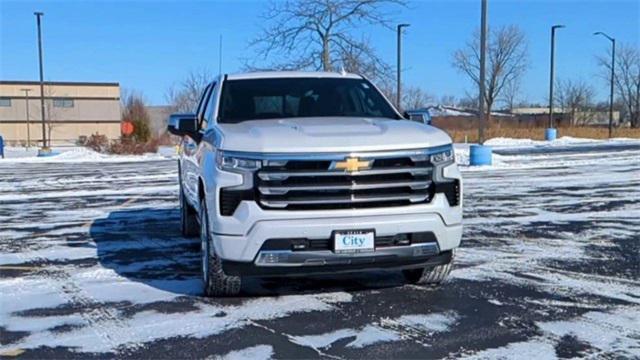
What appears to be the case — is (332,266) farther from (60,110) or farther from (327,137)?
(60,110)

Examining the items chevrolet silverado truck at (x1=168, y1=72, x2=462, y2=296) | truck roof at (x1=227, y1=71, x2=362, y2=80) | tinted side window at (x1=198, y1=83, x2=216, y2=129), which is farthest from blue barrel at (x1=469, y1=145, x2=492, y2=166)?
chevrolet silverado truck at (x1=168, y1=72, x2=462, y2=296)

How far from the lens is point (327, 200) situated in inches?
196

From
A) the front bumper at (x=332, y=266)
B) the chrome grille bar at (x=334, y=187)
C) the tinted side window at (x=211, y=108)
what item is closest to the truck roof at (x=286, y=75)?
the tinted side window at (x=211, y=108)

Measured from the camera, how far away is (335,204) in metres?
5.01

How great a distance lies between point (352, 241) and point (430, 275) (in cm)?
122

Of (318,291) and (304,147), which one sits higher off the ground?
(304,147)

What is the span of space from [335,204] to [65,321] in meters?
2.22

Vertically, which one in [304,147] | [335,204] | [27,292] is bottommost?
[27,292]

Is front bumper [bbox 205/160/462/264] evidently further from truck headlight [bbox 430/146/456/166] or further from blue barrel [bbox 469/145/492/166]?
blue barrel [bbox 469/145/492/166]

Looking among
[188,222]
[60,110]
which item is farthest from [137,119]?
[188,222]

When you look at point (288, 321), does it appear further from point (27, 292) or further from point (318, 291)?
point (27, 292)

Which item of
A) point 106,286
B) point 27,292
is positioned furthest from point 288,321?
point 27,292

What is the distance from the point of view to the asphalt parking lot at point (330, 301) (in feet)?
14.5

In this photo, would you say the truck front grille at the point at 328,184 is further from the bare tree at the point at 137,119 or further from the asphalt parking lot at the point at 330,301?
the bare tree at the point at 137,119
